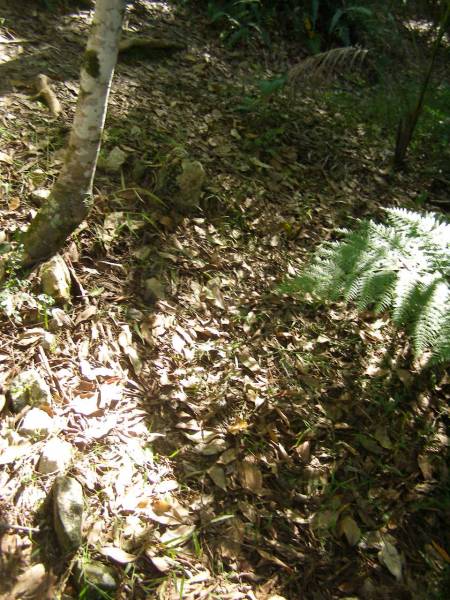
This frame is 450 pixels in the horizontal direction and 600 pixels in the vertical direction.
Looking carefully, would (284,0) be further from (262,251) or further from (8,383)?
(8,383)

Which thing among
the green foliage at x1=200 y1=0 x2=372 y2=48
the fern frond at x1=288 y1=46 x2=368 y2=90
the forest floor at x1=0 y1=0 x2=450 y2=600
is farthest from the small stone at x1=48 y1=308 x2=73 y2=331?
the green foliage at x1=200 y1=0 x2=372 y2=48

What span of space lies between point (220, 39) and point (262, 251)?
2947mm

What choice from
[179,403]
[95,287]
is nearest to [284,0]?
[95,287]

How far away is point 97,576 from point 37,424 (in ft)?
2.03

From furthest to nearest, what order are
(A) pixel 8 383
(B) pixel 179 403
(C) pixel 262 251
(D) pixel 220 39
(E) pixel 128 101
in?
(D) pixel 220 39 → (E) pixel 128 101 → (C) pixel 262 251 → (B) pixel 179 403 → (A) pixel 8 383

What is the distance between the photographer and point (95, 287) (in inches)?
101

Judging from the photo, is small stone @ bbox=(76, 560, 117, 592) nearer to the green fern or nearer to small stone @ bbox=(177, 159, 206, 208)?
the green fern

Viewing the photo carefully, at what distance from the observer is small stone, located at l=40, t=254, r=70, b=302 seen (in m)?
2.36

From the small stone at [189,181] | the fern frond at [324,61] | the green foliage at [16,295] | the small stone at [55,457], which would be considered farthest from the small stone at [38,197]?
the fern frond at [324,61]

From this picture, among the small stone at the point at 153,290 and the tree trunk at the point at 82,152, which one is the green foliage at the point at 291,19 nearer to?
the tree trunk at the point at 82,152

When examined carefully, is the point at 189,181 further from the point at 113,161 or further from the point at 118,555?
the point at 118,555

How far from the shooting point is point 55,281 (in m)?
2.36

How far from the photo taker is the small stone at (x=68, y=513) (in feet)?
5.66

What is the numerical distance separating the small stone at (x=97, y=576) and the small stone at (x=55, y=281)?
1193 millimetres
